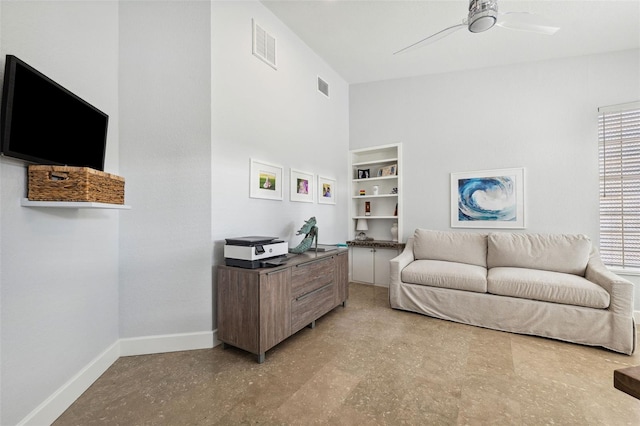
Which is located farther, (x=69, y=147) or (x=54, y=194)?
(x=69, y=147)

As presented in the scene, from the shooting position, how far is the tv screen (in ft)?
4.08

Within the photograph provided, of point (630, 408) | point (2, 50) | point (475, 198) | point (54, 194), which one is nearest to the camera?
point (2, 50)

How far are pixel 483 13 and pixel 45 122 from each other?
2886 millimetres

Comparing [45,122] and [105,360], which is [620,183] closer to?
[45,122]

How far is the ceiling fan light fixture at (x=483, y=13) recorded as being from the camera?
6.26 ft

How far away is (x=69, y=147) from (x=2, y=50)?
0.51 m

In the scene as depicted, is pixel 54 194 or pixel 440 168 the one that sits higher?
pixel 440 168

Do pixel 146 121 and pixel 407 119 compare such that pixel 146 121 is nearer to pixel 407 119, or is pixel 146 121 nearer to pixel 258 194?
pixel 258 194

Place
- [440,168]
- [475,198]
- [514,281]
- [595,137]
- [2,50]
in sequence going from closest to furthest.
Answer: [2,50], [514,281], [595,137], [475,198], [440,168]

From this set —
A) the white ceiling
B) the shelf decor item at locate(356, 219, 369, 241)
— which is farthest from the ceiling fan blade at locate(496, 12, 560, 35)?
the shelf decor item at locate(356, 219, 369, 241)

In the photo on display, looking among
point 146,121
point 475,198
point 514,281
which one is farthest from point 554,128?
point 146,121

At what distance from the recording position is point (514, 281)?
8.90ft

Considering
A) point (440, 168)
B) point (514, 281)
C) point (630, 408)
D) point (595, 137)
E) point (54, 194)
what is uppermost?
point (595, 137)

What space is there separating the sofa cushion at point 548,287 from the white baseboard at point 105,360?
9.46 feet
